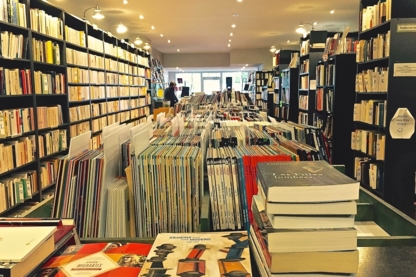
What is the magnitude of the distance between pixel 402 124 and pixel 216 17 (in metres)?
6.05

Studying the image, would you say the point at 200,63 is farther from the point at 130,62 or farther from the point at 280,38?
the point at 130,62

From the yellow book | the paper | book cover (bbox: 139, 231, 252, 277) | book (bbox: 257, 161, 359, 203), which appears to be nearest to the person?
the yellow book

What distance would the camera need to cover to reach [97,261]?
0.94m

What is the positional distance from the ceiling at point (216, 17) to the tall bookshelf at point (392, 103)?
3.71 meters

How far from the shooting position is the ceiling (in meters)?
7.44

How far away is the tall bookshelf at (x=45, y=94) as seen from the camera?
12.9ft

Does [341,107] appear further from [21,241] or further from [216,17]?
[21,241]

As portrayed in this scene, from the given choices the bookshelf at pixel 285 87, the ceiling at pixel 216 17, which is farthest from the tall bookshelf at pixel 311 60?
the bookshelf at pixel 285 87

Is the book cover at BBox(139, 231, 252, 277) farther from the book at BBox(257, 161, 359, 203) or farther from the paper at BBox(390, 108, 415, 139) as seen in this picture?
the paper at BBox(390, 108, 415, 139)

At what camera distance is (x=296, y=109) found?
895 cm

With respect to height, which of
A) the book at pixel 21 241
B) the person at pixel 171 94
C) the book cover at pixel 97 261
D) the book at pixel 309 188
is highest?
the person at pixel 171 94

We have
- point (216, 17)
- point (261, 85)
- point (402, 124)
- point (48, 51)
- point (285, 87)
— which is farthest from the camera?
point (261, 85)

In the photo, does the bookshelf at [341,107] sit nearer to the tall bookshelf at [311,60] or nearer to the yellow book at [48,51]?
the tall bookshelf at [311,60]

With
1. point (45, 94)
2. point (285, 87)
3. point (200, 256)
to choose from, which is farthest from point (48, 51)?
point (285, 87)
